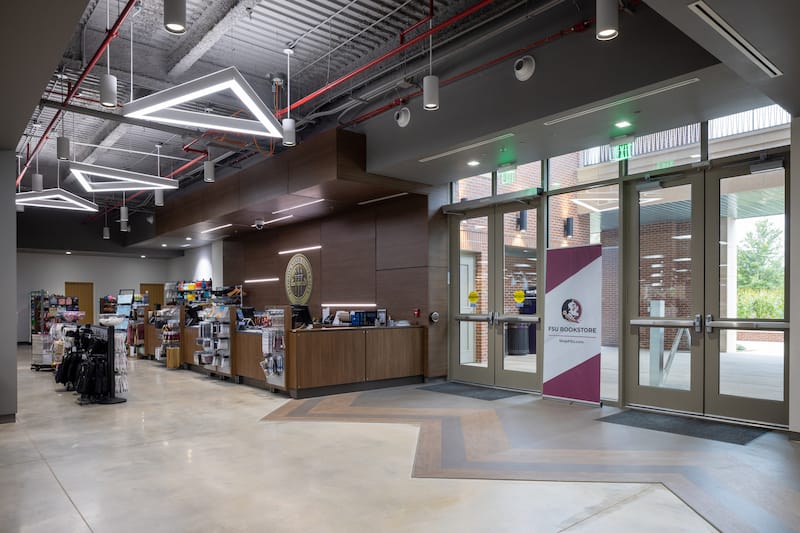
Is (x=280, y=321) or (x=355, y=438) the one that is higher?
(x=280, y=321)

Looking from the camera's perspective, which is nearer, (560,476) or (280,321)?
(560,476)

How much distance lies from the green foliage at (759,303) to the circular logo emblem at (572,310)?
6.08ft

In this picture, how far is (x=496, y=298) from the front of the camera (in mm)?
8578

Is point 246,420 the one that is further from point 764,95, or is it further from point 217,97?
point 764,95

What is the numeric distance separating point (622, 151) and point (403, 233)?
158 inches

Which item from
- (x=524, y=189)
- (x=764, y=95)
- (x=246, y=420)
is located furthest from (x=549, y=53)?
(x=246, y=420)

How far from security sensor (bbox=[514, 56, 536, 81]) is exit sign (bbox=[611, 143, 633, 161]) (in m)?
1.66

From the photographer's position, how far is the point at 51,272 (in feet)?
60.2

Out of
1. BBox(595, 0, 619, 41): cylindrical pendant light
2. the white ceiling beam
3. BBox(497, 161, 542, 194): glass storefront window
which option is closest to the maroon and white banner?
BBox(497, 161, 542, 194): glass storefront window

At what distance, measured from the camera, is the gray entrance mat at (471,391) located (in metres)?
7.83

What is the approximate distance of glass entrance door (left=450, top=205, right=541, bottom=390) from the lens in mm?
8172

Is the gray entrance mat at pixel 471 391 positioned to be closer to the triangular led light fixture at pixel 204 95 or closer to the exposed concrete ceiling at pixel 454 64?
the exposed concrete ceiling at pixel 454 64

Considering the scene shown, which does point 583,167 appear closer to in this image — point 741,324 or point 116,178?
point 741,324

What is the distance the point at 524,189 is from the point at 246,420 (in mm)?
4994
